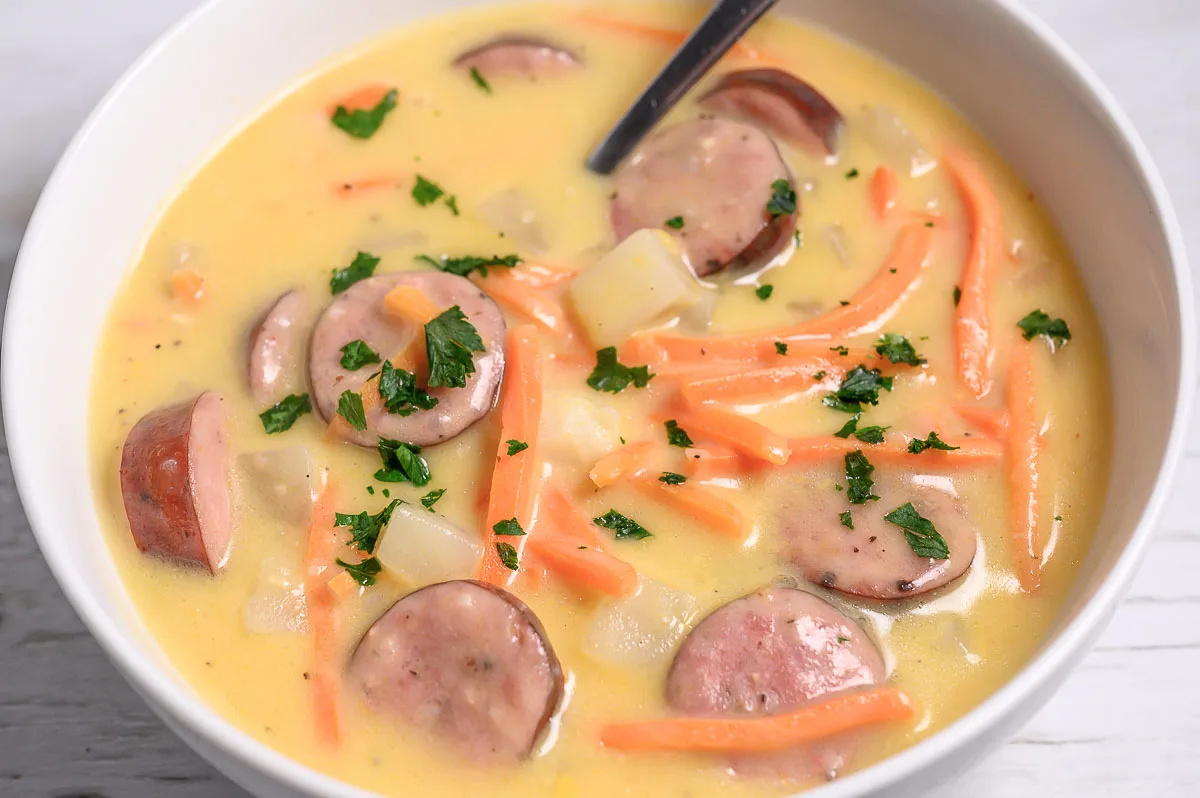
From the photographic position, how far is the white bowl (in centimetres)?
203

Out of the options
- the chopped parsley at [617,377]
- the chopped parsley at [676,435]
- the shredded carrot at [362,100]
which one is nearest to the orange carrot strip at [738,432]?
the chopped parsley at [676,435]

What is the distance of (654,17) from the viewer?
134 inches

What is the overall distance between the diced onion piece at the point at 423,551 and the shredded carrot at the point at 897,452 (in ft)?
2.31

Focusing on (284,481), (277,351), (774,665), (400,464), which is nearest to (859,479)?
(774,665)

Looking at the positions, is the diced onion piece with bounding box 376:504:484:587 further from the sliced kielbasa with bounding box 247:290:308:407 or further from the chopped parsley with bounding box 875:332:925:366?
the chopped parsley with bounding box 875:332:925:366

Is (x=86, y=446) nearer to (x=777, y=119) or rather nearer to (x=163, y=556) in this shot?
(x=163, y=556)

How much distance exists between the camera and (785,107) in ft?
10.1

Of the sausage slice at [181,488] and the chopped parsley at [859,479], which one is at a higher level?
the chopped parsley at [859,479]

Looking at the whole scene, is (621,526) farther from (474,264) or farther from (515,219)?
(515,219)

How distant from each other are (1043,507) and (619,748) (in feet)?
3.34

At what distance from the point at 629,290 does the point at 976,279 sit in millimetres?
799

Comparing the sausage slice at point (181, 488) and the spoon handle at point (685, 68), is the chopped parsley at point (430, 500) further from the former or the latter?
the spoon handle at point (685, 68)

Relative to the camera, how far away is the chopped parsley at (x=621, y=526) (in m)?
2.44

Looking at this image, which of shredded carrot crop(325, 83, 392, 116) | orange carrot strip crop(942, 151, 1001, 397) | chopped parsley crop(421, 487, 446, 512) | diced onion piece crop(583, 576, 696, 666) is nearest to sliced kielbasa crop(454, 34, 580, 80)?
shredded carrot crop(325, 83, 392, 116)
